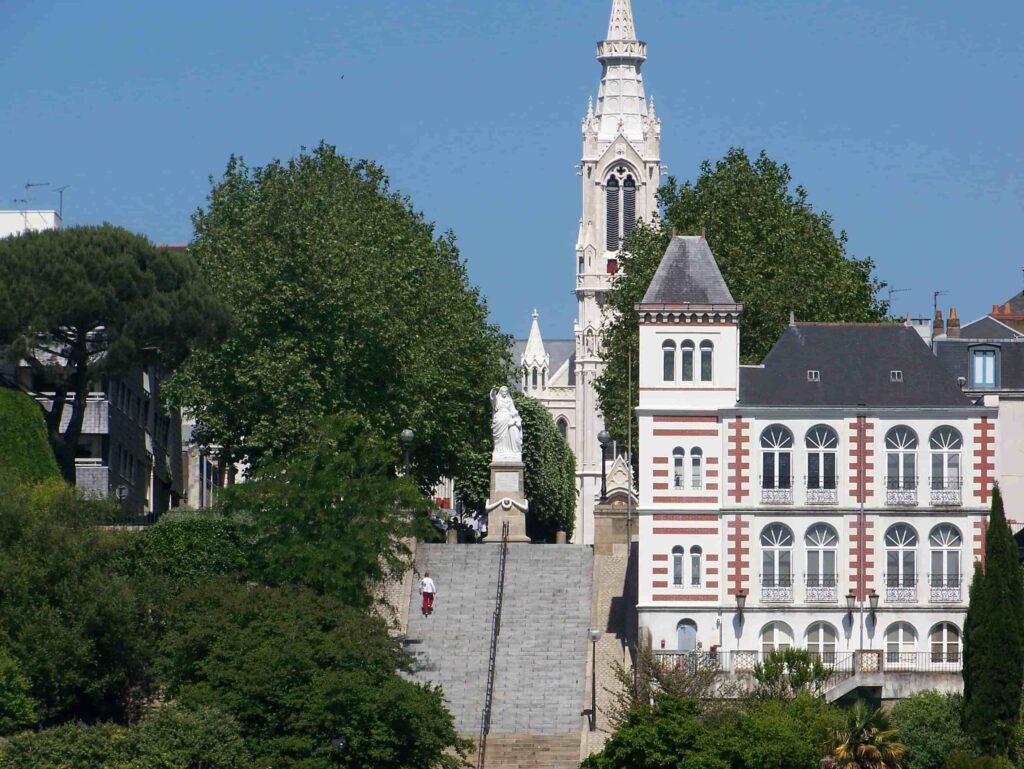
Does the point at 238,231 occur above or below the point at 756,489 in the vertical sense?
above

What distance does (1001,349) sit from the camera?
317 feet

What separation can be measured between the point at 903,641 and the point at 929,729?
332 inches

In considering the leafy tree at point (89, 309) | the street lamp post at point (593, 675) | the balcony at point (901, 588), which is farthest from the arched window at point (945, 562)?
Answer: the leafy tree at point (89, 309)

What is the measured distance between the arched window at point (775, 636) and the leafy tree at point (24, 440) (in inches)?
879

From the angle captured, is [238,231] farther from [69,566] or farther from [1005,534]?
[1005,534]

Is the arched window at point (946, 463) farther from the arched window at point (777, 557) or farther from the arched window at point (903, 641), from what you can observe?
the arched window at point (777, 557)

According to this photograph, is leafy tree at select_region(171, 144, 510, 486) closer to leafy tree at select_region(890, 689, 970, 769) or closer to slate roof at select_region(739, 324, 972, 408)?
slate roof at select_region(739, 324, 972, 408)

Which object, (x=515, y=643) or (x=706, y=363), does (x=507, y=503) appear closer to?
(x=515, y=643)

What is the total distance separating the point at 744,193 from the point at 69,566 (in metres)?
41.2

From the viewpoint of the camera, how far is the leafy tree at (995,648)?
2995 inches

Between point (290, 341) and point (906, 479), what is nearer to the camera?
point (906, 479)

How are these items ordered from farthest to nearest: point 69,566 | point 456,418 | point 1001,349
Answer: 1. point 456,418
2. point 1001,349
3. point 69,566

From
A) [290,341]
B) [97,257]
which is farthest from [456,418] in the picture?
[97,257]

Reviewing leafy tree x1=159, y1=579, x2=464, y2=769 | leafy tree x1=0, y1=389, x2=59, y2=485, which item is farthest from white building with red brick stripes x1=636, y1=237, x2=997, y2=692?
leafy tree x1=0, y1=389, x2=59, y2=485
